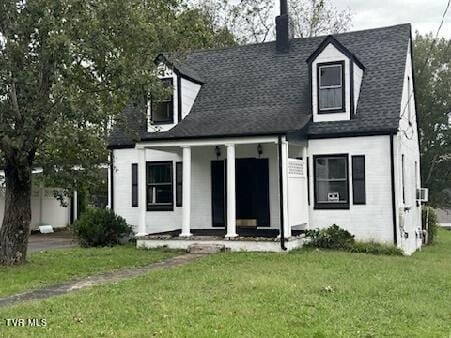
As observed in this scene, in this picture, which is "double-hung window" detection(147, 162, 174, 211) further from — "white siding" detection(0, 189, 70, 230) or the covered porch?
"white siding" detection(0, 189, 70, 230)

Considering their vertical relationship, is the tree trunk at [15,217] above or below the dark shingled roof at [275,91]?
below

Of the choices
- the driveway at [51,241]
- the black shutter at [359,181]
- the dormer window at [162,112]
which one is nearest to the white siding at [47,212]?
the driveway at [51,241]

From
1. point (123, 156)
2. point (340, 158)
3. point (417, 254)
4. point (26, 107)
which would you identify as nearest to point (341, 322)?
point (26, 107)

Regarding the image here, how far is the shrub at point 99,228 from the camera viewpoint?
16.2 m

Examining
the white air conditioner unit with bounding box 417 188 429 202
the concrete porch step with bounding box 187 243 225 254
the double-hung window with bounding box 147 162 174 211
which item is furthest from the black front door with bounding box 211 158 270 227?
the white air conditioner unit with bounding box 417 188 429 202

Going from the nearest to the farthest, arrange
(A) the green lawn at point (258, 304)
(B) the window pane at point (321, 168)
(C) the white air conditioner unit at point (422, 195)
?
1. (A) the green lawn at point (258, 304)
2. (B) the window pane at point (321, 168)
3. (C) the white air conditioner unit at point (422, 195)

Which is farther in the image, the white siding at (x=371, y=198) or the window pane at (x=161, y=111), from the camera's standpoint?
the window pane at (x=161, y=111)

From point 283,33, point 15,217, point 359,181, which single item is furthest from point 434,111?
point 15,217

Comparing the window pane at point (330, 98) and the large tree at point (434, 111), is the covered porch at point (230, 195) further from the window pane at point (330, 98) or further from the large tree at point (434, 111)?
the large tree at point (434, 111)

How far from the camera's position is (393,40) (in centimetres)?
1709

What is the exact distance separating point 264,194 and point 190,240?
2931mm

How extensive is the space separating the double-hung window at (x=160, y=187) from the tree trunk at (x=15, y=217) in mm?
5915

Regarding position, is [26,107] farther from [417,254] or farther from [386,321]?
[417,254]

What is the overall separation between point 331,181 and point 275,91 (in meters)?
3.61
